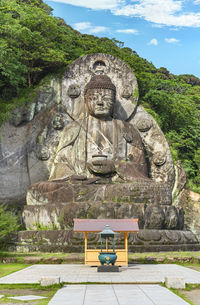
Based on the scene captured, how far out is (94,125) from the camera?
1370 centimetres

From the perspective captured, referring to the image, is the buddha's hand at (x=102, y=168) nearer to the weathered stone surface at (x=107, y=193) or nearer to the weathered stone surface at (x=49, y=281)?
the weathered stone surface at (x=107, y=193)

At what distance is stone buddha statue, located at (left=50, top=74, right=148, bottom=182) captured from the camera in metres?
13.2

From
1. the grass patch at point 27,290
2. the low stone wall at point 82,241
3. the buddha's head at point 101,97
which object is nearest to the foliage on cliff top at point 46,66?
the buddha's head at point 101,97

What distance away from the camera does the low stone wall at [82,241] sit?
9867 mm

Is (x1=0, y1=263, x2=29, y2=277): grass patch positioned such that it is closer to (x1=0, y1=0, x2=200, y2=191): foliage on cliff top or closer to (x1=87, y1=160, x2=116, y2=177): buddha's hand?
(x1=87, y1=160, x2=116, y2=177): buddha's hand

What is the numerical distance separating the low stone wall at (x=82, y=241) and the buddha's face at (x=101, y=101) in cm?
475

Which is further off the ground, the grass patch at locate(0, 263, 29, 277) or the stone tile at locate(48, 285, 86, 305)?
the stone tile at locate(48, 285, 86, 305)

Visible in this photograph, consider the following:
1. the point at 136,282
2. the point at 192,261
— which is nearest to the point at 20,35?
the point at 192,261

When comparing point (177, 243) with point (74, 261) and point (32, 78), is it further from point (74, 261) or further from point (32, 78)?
point (32, 78)

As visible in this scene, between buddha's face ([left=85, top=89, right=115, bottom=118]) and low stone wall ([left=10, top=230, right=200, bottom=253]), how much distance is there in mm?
4748

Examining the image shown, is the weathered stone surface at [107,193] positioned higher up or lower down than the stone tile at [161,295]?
higher up

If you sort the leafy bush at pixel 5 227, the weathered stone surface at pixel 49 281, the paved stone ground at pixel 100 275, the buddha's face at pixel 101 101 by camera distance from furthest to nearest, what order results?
the buddha's face at pixel 101 101 → the leafy bush at pixel 5 227 → the paved stone ground at pixel 100 275 → the weathered stone surface at pixel 49 281

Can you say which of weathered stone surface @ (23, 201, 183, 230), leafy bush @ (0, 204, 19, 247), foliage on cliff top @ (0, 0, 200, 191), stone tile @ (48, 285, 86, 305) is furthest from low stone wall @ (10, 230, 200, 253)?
foliage on cliff top @ (0, 0, 200, 191)

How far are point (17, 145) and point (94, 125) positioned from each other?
9.03ft
